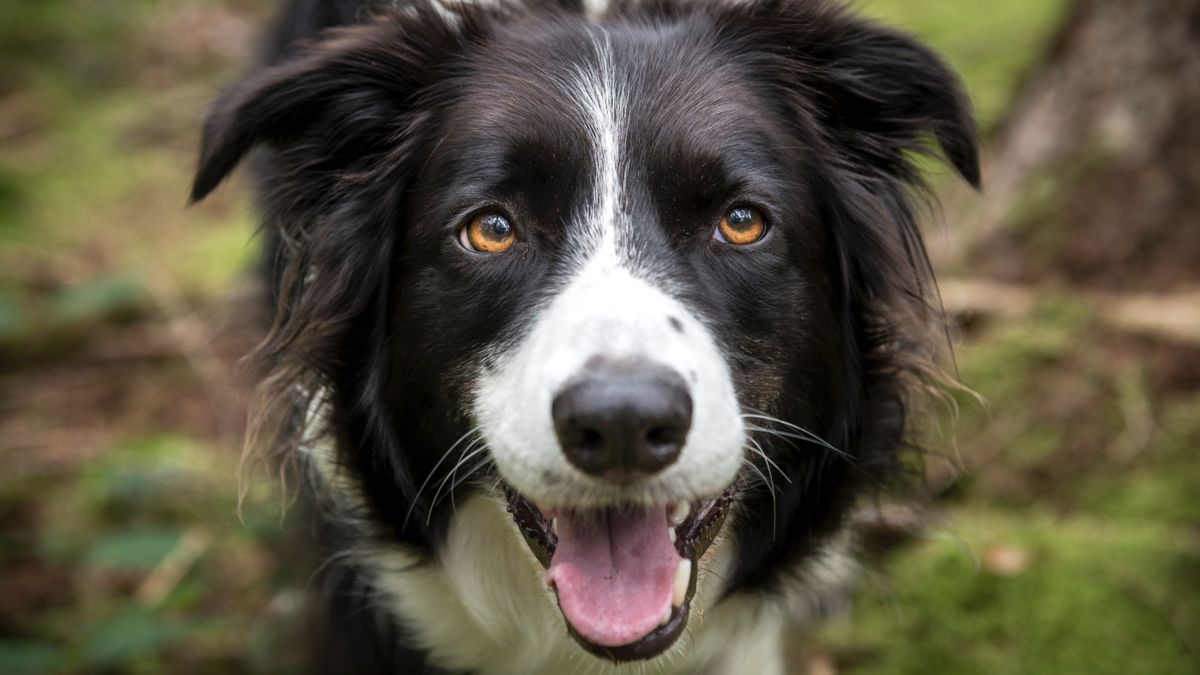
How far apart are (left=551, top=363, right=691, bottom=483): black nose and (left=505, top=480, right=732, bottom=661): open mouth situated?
0.88ft

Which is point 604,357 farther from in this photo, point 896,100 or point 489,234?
point 896,100

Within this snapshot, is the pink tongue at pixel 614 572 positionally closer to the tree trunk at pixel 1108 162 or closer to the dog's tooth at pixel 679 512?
the dog's tooth at pixel 679 512

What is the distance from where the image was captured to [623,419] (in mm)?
1918

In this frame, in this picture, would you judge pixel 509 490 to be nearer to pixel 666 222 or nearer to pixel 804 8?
pixel 666 222

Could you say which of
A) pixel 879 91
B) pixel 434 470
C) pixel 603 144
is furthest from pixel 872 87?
pixel 434 470

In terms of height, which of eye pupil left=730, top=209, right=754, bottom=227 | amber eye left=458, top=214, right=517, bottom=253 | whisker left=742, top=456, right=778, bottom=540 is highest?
eye pupil left=730, top=209, right=754, bottom=227

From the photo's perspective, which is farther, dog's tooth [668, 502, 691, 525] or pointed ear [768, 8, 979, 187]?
pointed ear [768, 8, 979, 187]

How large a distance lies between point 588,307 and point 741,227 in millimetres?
459

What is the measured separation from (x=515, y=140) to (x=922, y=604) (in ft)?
6.38

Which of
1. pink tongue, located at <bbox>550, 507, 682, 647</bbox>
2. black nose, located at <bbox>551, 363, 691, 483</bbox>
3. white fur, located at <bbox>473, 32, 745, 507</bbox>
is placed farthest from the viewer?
pink tongue, located at <bbox>550, 507, 682, 647</bbox>

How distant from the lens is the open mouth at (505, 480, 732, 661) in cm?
216

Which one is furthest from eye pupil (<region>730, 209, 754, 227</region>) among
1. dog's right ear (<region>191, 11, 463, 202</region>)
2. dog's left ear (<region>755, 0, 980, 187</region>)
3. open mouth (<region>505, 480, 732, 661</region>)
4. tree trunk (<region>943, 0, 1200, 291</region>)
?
tree trunk (<region>943, 0, 1200, 291</region>)

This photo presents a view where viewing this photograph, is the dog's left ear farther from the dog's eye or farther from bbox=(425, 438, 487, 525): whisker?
bbox=(425, 438, 487, 525): whisker

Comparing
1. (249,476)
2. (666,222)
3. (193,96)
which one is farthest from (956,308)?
(193,96)
